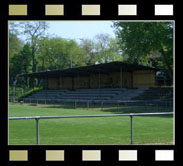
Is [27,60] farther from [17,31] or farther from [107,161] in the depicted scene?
[107,161]

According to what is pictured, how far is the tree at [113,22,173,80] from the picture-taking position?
110 feet

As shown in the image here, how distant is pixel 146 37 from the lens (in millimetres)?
34844

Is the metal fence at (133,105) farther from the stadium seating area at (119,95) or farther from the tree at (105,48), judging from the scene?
the tree at (105,48)

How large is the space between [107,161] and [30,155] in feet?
4.00

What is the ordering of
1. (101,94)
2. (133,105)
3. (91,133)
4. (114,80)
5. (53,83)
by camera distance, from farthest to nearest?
(53,83) < (114,80) < (101,94) < (133,105) < (91,133)

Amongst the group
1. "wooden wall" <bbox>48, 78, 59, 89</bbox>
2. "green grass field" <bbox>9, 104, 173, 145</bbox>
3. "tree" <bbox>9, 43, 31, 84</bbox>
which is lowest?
"green grass field" <bbox>9, 104, 173, 145</bbox>

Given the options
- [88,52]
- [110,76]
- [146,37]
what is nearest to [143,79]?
[110,76]

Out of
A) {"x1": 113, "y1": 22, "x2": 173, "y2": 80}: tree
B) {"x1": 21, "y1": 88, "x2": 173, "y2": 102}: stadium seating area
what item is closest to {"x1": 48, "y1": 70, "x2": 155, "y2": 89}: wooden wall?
{"x1": 21, "y1": 88, "x2": 173, "y2": 102}: stadium seating area

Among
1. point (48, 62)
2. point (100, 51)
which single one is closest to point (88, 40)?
point (100, 51)

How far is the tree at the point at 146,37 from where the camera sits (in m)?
33.6

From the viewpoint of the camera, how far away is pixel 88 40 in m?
72.7

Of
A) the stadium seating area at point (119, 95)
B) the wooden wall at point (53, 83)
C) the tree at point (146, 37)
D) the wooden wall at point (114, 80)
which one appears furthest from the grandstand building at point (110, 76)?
the tree at point (146, 37)

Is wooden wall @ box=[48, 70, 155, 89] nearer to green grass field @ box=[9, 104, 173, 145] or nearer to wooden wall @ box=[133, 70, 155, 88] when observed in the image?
wooden wall @ box=[133, 70, 155, 88]

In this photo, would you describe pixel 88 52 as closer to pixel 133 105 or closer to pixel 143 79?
pixel 143 79
